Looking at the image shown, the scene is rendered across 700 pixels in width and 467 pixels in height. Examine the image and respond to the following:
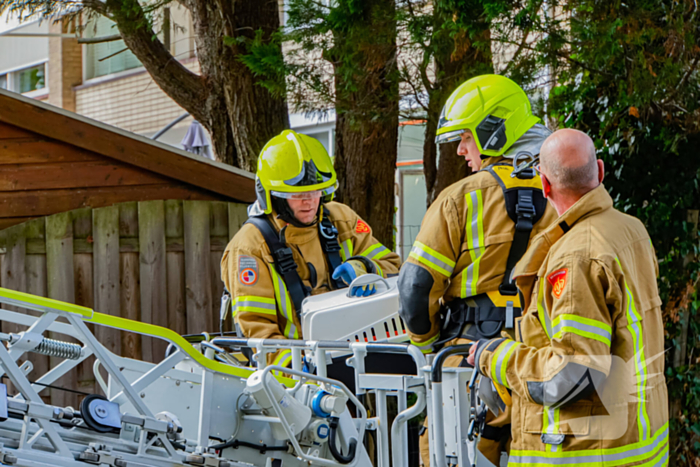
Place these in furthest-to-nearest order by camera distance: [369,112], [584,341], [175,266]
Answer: [175,266] → [369,112] → [584,341]

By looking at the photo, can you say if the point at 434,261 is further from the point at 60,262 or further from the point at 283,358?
the point at 60,262

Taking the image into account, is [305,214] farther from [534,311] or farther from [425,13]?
[534,311]

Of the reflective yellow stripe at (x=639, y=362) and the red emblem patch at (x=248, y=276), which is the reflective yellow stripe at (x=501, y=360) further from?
the red emblem patch at (x=248, y=276)

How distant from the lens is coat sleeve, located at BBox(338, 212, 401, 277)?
4547 millimetres

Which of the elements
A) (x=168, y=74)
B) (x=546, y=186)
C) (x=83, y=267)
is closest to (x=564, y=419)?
(x=546, y=186)

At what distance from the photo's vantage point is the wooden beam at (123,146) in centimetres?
574

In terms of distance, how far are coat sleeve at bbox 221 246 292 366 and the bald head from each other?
6.58 feet

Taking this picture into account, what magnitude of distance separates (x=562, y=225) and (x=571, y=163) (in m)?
0.20

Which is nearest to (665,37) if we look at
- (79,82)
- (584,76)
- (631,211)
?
(584,76)

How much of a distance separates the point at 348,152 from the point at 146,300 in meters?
1.98

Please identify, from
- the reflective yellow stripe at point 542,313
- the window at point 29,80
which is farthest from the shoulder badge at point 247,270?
the window at point 29,80

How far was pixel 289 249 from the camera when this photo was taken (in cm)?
425

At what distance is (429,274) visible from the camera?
314 cm

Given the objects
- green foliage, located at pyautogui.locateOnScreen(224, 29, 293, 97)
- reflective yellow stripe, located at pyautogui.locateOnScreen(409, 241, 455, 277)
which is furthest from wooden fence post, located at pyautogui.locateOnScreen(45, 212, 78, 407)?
reflective yellow stripe, located at pyautogui.locateOnScreen(409, 241, 455, 277)
